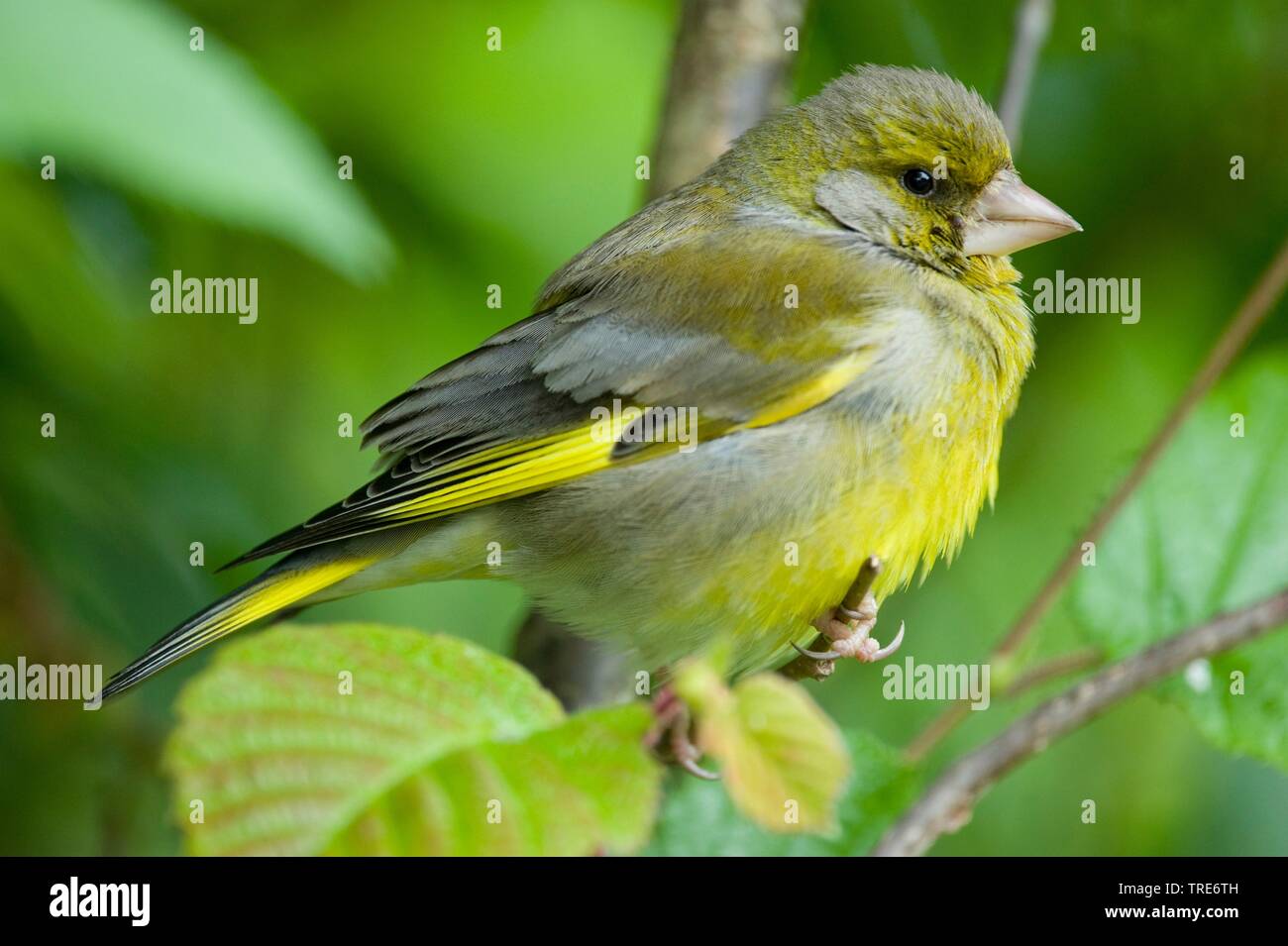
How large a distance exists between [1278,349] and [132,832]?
2965mm

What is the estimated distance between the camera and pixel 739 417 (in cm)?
289

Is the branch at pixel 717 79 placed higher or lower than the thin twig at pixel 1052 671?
higher

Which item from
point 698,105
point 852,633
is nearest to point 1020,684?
point 852,633

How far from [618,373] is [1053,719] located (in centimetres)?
139

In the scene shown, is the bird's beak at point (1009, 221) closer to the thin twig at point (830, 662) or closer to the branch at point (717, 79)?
the branch at point (717, 79)

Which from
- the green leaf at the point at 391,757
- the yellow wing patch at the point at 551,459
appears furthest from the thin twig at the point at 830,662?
the green leaf at the point at 391,757

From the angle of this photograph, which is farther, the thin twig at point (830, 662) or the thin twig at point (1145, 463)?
the thin twig at point (1145, 463)

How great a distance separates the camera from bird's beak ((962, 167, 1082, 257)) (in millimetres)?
3135

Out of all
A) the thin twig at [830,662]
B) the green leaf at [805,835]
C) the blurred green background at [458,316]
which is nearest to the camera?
the thin twig at [830,662]

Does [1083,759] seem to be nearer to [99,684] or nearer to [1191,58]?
[1191,58]

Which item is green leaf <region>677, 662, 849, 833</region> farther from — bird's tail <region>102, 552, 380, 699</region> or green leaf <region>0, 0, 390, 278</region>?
bird's tail <region>102, 552, 380, 699</region>

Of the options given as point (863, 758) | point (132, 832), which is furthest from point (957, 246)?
point (132, 832)

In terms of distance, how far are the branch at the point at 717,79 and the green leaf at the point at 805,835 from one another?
5.43 ft

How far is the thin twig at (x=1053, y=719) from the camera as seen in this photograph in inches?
68.5
